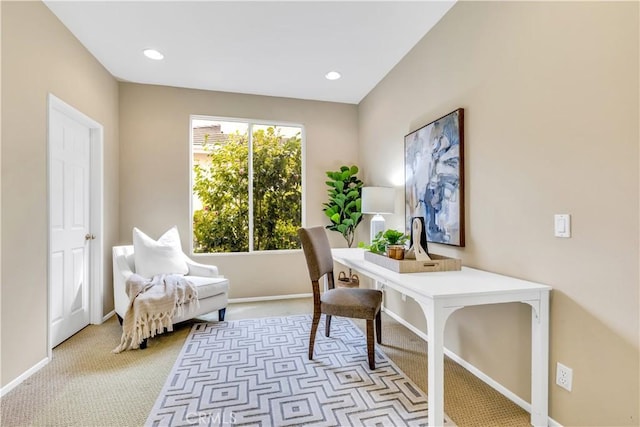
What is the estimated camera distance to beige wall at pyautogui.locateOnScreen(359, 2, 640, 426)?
1.29 metres

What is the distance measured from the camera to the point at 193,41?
271 cm

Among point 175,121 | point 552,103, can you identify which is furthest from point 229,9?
point 552,103

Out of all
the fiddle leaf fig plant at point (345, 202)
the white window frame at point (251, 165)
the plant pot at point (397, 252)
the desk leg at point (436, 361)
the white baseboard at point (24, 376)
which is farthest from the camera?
the fiddle leaf fig plant at point (345, 202)

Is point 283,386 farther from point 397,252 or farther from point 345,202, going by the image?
point 345,202

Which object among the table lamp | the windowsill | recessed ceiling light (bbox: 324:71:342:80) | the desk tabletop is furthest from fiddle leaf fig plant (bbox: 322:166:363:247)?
the desk tabletop

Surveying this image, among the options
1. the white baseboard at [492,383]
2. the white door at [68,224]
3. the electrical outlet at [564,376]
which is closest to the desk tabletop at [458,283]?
the electrical outlet at [564,376]

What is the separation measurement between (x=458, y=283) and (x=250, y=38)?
2.52 metres

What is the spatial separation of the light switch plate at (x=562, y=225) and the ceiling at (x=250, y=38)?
1724 mm

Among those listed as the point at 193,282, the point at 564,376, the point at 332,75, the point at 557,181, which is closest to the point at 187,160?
the point at 193,282

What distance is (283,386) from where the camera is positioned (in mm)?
1968

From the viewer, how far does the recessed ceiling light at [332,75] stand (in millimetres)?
3328

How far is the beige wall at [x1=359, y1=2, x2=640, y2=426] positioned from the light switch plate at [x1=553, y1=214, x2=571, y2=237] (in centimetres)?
2

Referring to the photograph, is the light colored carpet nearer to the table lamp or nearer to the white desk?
the white desk

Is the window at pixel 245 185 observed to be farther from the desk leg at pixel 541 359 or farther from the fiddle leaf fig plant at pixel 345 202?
the desk leg at pixel 541 359
